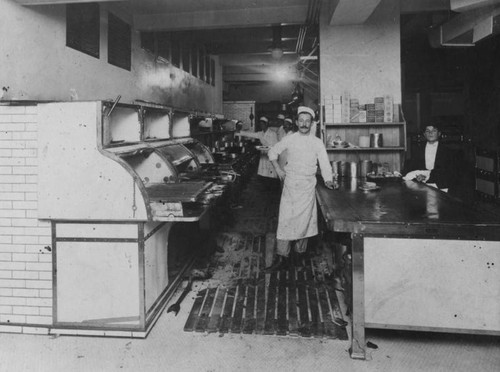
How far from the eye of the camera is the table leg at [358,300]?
296 centimetres

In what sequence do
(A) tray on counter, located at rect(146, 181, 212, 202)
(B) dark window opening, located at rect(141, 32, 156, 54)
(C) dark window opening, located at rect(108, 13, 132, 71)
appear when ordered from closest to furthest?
(A) tray on counter, located at rect(146, 181, 212, 202) → (C) dark window opening, located at rect(108, 13, 132, 71) → (B) dark window opening, located at rect(141, 32, 156, 54)

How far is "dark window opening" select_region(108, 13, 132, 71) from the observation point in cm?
548

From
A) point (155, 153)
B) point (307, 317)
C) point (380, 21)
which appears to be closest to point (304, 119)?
point (155, 153)

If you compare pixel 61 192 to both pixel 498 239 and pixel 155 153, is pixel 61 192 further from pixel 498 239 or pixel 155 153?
pixel 498 239

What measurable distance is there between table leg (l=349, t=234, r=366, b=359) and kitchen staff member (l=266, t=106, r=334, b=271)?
1.60 metres

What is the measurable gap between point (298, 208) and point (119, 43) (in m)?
3.26

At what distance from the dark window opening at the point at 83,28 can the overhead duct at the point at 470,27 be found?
14.2ft

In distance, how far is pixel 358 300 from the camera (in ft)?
9.80

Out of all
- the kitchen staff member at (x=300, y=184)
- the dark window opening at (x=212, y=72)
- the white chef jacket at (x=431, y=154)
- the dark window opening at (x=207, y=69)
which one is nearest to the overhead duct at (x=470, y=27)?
the white chef jacket at (x=431, y=154)

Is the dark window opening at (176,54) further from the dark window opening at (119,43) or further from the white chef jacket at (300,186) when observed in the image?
the white chef jacket at (300,186)

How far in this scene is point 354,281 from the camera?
2.98m

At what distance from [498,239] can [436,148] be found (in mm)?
2516

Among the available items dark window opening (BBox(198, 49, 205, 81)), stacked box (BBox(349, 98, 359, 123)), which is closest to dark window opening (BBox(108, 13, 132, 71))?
stacked box (BBox(349, 98, 359, 123))

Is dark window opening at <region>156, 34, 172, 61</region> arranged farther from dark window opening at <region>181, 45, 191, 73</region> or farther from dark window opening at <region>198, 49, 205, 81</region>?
dark window opening at <region>198, 49, 205, 81</region>
